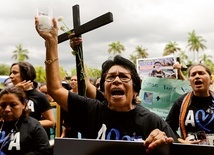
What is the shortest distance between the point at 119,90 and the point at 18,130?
112cm

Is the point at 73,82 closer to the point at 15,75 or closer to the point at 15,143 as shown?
the point at 15,75

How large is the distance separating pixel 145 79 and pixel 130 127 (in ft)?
9.12

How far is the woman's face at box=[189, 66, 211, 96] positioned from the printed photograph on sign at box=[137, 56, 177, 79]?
40.8 inches

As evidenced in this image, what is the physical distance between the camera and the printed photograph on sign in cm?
482

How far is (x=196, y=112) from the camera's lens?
11.3 feet

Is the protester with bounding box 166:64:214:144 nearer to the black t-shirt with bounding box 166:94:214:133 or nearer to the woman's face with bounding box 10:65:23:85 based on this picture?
the black t-shirt with bounding box 166:94:214:133

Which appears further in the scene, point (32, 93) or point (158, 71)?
point (158, 71)

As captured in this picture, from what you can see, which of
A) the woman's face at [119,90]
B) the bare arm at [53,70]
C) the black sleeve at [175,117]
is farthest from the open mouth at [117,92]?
the black sleeve at [175,117]

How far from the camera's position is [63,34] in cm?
254

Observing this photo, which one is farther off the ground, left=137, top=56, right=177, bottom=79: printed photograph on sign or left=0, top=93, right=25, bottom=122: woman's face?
left=137, top=56, right=177, bottom=79: printed photograph on sign

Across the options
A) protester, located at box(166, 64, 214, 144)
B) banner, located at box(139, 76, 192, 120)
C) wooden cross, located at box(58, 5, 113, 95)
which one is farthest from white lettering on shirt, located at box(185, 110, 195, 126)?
wooden cross, located at box(58, 5, 113, 95)

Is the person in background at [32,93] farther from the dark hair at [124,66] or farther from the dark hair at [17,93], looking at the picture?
the dark hair at [124,66]

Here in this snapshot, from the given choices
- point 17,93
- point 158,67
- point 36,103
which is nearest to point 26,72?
point 36,103

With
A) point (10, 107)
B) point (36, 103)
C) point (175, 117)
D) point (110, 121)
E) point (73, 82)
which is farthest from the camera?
point (73, 82)
